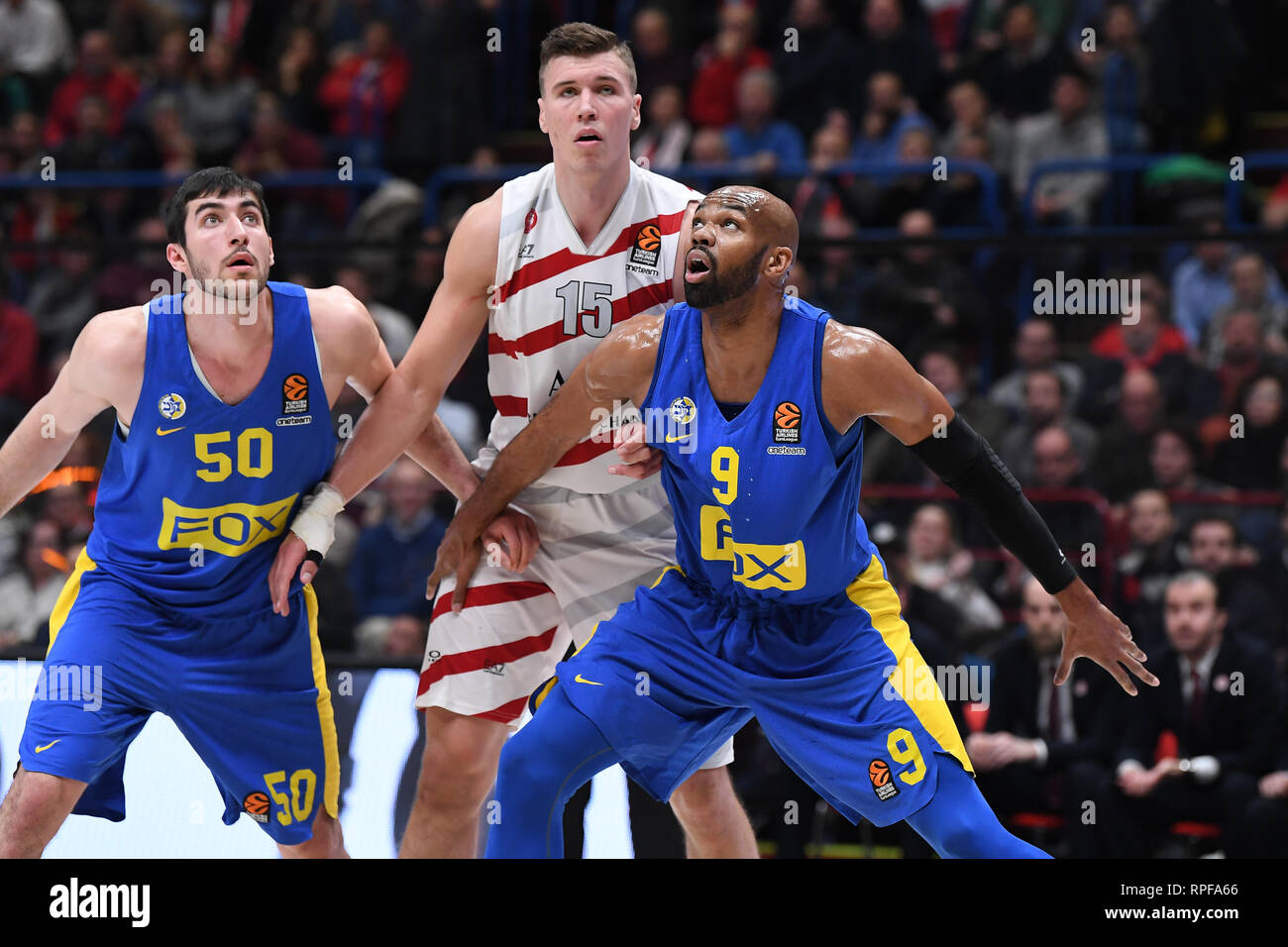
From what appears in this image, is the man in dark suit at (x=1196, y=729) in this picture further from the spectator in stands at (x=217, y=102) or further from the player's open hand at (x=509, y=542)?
the spectator in stands at (x=217, y=102)

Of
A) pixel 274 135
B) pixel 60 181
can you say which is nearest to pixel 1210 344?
pixel 274 135

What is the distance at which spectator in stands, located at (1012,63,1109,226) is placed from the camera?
7.73 meters

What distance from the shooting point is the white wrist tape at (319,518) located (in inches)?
149

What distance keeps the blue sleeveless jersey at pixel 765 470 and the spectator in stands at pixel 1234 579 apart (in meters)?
2.45

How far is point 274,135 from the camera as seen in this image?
8.87m

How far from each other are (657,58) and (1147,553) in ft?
14.3

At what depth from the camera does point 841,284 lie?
6.55m

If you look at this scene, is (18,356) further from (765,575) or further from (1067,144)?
(1067,144)

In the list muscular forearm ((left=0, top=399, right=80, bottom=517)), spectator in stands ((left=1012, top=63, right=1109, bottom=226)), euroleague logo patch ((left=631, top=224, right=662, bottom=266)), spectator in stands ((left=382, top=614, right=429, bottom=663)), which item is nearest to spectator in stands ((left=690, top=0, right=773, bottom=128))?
spectator in stands ((left=1012, top=63, right=1109, bottom=226))

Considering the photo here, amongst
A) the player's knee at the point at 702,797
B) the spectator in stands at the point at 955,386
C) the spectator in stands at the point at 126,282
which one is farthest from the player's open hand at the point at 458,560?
the spectator in stands at the point at 126,282

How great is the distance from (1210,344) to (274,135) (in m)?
→ 5.10

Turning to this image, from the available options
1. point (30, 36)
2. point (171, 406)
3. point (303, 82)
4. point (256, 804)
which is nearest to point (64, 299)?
point (303, 82)

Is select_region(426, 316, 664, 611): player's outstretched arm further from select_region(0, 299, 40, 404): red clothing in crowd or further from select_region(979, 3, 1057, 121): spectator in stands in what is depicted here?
select_region(979, 3, 1057, 121): spectator in stands
